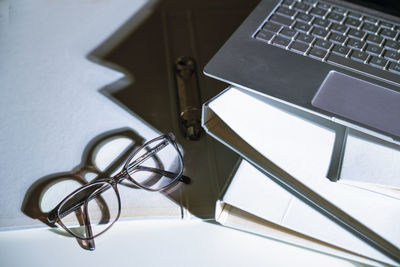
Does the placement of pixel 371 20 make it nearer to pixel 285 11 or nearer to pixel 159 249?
pixel 285 11

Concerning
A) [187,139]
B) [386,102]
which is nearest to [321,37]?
[386,102]

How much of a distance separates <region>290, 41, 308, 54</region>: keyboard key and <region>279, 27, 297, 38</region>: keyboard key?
0.01 meters

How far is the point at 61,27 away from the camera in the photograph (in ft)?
2.59

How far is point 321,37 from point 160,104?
26 centimetres

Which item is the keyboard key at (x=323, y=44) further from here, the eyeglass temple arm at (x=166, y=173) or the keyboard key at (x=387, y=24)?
the eyeglass temple arm at (x=166, y=173)

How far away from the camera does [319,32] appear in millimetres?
569

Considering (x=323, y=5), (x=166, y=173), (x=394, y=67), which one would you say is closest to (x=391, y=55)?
(x=394, y=67)

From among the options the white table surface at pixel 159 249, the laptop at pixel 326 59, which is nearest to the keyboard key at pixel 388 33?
the laptop at pixel 326 59

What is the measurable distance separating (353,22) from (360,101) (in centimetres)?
15

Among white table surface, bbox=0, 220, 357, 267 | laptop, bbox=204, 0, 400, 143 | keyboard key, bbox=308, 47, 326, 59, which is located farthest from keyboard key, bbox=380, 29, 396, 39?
white table surface, bbox=0, 220, 357, 267

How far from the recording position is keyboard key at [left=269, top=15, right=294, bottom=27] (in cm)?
58

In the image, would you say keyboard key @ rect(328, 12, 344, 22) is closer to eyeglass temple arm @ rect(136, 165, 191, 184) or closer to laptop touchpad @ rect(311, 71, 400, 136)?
laptop touchpad @ rect(311, 71, 400, 136)

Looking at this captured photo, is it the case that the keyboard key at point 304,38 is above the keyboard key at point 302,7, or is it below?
below

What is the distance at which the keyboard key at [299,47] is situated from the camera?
0.55 meters
